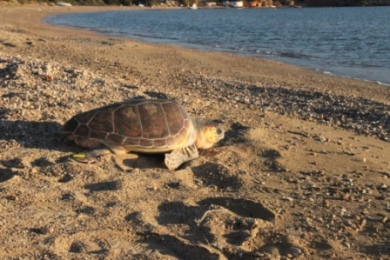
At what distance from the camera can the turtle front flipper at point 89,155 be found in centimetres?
559

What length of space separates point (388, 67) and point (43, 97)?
13268mm

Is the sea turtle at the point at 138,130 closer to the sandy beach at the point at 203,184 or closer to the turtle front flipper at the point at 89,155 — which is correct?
the turtle front flipper at the point at 89,155

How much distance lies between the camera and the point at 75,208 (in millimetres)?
4531

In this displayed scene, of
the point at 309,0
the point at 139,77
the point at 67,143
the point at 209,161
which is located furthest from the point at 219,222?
the point at 309,0

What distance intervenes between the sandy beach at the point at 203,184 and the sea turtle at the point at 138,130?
168 millimetres

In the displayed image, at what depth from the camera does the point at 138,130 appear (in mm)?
5828

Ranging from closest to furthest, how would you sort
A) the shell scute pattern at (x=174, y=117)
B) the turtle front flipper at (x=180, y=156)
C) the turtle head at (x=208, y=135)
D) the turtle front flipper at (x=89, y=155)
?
Result: the turtle front flipper at (x=89, y=155) → the turtle front flipper at (x=180, y=156) → the shell scute pattern at (x=174, y=117) → the turtle head at (x=208, y=135)

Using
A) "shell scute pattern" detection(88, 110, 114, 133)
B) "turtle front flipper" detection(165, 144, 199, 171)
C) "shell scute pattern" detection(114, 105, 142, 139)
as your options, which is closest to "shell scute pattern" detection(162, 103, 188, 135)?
"turtle front flipper" detection(165, 144, 199, 171)

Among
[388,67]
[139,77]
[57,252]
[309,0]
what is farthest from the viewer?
[309,0]

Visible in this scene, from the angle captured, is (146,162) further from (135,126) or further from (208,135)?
(208,135)

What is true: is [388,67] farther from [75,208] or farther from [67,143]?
[75,208]

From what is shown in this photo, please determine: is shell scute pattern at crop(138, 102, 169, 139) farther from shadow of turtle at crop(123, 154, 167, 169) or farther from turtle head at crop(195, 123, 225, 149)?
turtle head at crop(195, 123, 225, 149)

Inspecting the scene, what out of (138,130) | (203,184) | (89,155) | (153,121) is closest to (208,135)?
(153,121)

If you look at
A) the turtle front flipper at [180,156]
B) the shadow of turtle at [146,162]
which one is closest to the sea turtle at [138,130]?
the turtle front flipper at [180,156]
